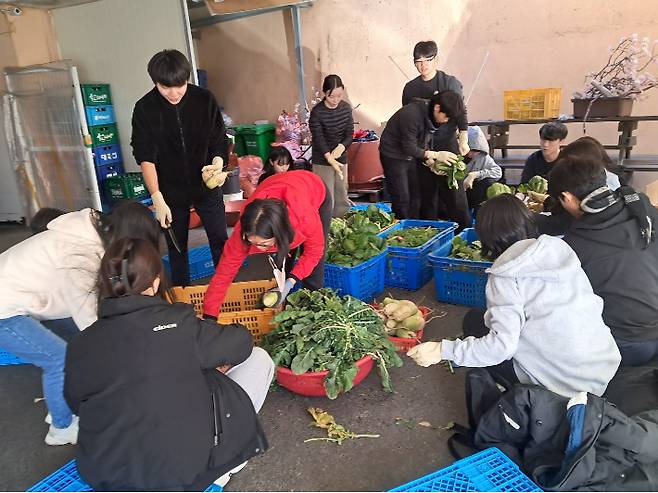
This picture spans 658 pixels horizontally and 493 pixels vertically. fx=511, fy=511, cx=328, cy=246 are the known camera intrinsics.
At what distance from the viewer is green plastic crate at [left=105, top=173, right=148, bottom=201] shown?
6453 mm

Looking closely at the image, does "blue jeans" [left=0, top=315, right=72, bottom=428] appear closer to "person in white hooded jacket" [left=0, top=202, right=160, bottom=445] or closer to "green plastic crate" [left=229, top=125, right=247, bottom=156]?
"person in white hooded jacket" [left=0, top=202, right=160, bottom=445]

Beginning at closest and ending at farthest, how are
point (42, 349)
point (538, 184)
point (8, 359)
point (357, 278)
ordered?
point (42, 349) < point (8, 359) < point (357, 278) < point (538, 184)

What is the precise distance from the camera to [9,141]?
6.52 meters

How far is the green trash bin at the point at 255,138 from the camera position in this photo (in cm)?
765

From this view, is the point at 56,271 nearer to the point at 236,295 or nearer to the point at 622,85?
the point at 236,295

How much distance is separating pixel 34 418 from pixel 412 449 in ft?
6.52

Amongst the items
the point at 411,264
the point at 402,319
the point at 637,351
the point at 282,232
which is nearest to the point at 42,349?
the point at 282,232

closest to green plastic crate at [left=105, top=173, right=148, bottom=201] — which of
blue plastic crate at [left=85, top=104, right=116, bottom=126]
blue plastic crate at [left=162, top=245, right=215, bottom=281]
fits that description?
blue plastic crate at [left=85, top=104, right=116, bottom=126]

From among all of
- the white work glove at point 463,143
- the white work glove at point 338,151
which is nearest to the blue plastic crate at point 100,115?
the white work glove at point 338,151

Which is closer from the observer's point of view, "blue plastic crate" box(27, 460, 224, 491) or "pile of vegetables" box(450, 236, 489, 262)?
"blue plastic crate" box(27, 460, 224, 491)

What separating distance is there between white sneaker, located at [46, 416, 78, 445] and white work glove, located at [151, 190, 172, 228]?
139 cm

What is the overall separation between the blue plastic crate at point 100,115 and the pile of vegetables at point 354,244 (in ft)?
13.7

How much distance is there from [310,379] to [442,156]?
255 centimetres

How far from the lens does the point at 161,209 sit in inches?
132
